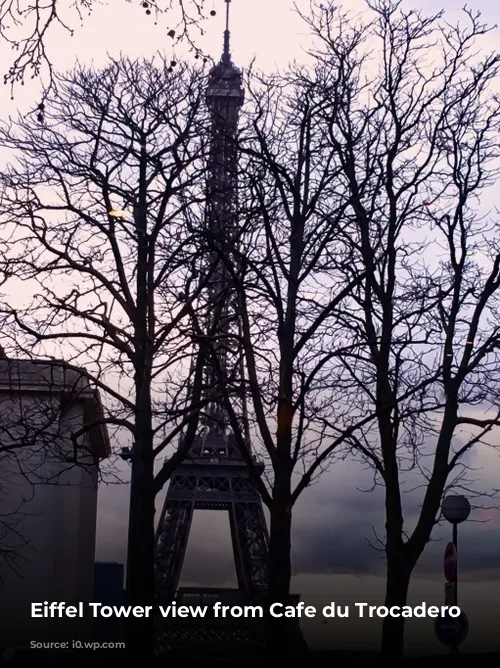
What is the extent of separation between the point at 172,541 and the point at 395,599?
37.3 m

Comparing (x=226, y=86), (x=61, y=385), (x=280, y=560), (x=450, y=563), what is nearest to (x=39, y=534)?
(x=61, y=385)

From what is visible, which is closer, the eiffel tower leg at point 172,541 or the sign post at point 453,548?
the sign post at point 453,548

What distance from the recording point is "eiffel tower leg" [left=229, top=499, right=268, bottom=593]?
161 ft

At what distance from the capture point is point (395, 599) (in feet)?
43.4

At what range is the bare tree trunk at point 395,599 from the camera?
12.9m

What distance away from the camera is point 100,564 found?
2192 inches

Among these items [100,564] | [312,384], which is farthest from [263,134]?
[100,564]

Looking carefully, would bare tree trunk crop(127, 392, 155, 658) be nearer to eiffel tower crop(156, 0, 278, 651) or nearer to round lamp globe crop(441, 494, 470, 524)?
round lamp globe crop(441, 494, 470, 524)

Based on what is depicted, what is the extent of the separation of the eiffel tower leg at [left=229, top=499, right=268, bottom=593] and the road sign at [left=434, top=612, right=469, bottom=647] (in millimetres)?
36845

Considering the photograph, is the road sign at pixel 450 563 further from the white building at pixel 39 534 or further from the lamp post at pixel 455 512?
the white building at pixel 39 534

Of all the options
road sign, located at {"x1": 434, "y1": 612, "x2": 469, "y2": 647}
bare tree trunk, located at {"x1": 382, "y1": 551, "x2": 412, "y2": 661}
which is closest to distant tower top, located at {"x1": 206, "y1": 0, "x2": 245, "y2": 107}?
Answer: bare tree trunk, located at {"x1": 382, "y1": 551, "x2": 412, "y2": 661}

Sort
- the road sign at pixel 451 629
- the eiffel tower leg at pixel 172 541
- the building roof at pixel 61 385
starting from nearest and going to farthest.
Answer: the road sign at pixel 451 629 < the building roof at pixel 61 385 < the eiffel tower leg at pixel 172 541

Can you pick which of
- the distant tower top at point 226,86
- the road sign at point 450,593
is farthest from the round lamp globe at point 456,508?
the distant tower top at point 226,86

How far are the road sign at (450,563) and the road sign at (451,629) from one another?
2.54ft
